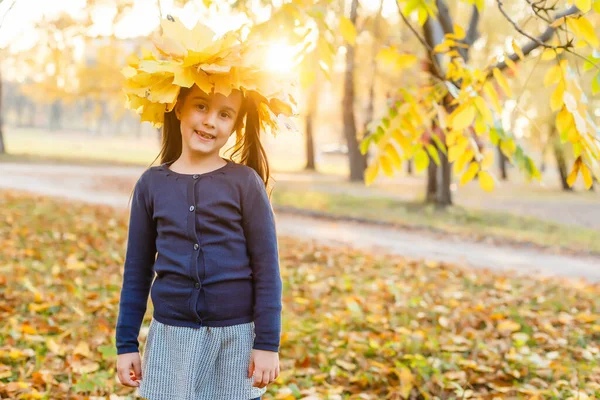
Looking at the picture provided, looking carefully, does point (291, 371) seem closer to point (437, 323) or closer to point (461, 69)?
point (437, 323)

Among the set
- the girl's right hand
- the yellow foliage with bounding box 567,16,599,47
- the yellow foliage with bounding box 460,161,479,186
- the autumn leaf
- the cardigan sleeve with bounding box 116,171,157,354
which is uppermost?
the autumn leaf

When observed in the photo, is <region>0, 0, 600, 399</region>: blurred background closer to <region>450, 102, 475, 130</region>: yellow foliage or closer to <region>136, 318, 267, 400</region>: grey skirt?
<region>450, 102, 475, 130</region>: yellow foliage

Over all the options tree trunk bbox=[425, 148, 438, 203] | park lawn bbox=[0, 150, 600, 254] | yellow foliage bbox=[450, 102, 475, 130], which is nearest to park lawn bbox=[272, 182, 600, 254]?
park lawn bbox=[0, 150, 600, 254]

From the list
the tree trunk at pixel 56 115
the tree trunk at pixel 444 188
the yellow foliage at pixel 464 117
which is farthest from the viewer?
the tree trunk at pixel 56 115

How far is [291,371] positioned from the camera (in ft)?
11.7

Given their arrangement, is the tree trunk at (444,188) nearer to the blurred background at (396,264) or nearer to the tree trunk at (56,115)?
the blurred background at (396,264)

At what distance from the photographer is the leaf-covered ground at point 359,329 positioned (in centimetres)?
330

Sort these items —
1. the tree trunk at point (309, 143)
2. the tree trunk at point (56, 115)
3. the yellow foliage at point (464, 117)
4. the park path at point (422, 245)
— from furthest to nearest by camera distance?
the tree trunk at point (56, 115), the tree trunk at point (309, 143), the park path at point (422, 245), the yellow foliage at point (464, 117)

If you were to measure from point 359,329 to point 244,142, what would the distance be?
263cm

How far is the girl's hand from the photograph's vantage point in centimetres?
192

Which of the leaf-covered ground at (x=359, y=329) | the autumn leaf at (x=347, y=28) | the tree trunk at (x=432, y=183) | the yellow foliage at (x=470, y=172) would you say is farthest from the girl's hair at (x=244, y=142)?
the tree trunk at (x=432, y=183)

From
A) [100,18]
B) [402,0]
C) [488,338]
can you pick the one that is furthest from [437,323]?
[100,18]

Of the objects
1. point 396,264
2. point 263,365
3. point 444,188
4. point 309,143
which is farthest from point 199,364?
point 309,143

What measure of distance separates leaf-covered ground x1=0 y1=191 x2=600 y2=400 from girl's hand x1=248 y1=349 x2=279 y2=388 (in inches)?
51.8
